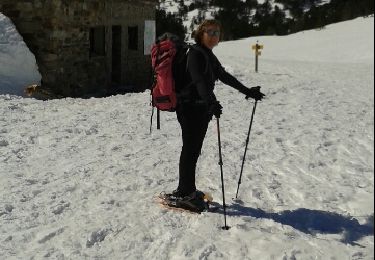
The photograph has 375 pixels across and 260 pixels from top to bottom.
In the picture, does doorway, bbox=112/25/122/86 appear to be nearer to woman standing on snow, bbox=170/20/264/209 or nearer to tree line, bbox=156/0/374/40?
woman standing on snow, bbox=170/20/264/209

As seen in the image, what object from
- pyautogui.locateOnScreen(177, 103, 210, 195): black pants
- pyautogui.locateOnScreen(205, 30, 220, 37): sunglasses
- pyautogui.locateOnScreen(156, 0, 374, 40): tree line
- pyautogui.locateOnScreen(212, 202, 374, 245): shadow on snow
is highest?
pyautogui.locateOnScreen(156, 0, 374, 40): tree line

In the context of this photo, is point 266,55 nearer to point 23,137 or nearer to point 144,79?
point 144,79

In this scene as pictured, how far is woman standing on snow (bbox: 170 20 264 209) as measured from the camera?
4203mm

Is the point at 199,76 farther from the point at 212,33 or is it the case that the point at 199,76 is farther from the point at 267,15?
the point at 267,15

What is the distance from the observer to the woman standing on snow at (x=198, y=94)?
13.8ft

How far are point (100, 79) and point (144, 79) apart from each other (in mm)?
2438

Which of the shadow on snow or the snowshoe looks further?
the snowshoe

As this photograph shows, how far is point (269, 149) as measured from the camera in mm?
7191

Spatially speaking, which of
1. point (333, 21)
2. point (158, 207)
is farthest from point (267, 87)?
point (333, 21)

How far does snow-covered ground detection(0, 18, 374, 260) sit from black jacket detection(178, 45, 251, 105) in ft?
3.77

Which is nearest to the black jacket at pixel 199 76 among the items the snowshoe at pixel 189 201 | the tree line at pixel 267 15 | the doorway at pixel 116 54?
the snowshoe at pixel 189 201

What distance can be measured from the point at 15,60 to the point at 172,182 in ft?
27.1

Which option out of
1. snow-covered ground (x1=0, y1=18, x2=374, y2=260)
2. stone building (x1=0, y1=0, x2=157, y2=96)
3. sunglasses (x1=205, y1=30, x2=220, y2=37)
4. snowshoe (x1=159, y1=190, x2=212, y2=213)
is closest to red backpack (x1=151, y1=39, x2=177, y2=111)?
sunglasses (x1=205, y1=30, x2=220, y2=37)

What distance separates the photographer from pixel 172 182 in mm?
5668
